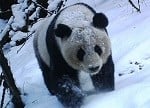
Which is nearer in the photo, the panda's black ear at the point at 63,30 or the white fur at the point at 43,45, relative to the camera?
the panda's black ear at the point at 63,30

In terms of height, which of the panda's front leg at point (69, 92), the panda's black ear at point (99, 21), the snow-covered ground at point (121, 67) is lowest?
the snow-covered ground at point (121, 67)

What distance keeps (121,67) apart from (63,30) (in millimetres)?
1385

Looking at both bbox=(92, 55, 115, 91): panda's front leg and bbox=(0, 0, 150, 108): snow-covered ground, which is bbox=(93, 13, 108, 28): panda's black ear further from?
bbox=(0, 0, 150, 108): snow-covered ground

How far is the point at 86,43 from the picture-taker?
4.57 m

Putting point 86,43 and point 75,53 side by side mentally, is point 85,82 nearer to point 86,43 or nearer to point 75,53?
point 75,53

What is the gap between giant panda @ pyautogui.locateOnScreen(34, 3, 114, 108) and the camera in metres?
4.61

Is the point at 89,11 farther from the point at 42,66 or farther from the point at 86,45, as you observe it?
the point at 42,66

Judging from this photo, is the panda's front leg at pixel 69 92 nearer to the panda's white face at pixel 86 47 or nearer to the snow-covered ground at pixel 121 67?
the snow-covered ground at pixel 121 67

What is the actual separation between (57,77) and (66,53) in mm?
356

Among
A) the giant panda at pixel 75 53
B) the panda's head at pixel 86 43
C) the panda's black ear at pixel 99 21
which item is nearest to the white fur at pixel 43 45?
the giant panda at pixel 75 53

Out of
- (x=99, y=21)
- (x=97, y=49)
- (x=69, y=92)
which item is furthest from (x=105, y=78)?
(x=99, y=21)

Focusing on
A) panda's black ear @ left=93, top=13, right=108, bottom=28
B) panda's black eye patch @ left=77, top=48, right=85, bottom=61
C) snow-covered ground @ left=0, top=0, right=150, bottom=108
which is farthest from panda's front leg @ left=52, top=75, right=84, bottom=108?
panda's black ear @ left=93, top=13, right=108, bottom=28

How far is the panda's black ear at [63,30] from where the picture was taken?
15.2ft

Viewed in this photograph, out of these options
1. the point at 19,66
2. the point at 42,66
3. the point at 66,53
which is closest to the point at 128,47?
the point at 42,66
